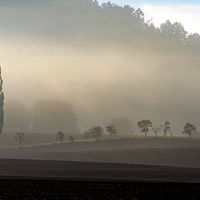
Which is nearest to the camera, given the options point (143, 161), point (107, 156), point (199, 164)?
point (199, 164)

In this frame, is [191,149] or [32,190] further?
[191,149]

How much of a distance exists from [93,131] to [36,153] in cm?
1694

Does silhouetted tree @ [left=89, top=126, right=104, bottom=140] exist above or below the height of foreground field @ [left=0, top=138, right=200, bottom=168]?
above

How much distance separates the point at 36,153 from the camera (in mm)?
143250

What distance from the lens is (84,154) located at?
456 feet

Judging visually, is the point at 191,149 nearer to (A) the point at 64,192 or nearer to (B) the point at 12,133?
(B) the point at 12,133

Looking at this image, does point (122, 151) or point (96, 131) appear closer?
point (122, 151)

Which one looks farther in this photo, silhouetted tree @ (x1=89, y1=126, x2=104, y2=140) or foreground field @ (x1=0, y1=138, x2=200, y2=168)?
silhouetted tree @ (x1=89, y1=126, x2=104, y2=140)

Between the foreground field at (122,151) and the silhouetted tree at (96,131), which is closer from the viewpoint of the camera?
the foreground field at (122,151)

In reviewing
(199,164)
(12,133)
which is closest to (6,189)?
(199,164)

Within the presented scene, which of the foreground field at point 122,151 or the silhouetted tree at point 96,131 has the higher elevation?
the silhouetted tree at point 96,131

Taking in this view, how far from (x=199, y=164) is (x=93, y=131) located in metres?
44.3

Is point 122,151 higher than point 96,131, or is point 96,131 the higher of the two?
point 96,131

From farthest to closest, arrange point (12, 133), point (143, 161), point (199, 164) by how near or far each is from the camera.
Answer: point (12, 133) → point (143, 161) → point (199, 164)
